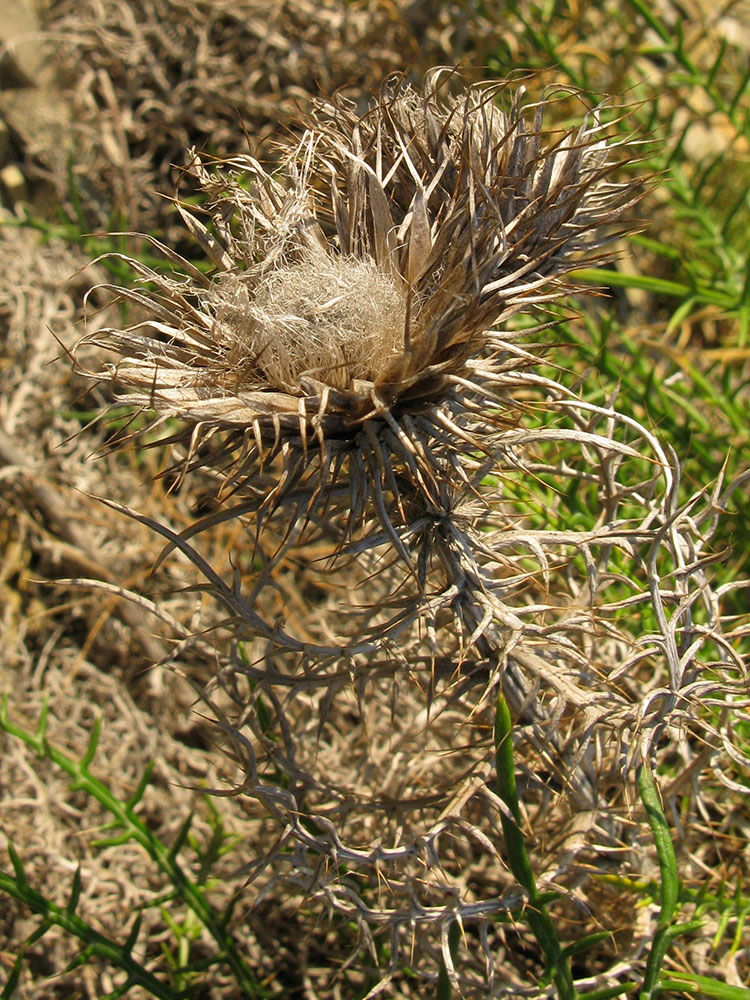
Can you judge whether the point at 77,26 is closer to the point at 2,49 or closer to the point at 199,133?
the point at 2,49

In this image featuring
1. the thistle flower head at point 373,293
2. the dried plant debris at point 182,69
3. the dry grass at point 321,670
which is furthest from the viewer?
the dried plant debris at point 182,69

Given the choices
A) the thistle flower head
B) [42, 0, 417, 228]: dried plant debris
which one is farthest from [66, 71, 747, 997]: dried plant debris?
[42, 0, 417, 228]: dried plant debris

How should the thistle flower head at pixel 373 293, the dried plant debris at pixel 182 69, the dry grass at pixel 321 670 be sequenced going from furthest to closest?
the dried plant debris at pixel 182 69 < the dry grass at pixel 321 670 < the thistle flower head at pixel 373 293

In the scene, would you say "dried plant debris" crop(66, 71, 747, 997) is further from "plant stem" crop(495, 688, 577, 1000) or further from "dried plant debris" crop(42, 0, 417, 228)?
"dried plant debris" crop(42, 0, 417, 228)

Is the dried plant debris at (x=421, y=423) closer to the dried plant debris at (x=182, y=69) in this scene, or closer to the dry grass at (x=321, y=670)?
the dry grass at (x=321, y=670)

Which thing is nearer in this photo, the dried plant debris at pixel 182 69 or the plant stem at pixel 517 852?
the plant stem at pixel 517 852

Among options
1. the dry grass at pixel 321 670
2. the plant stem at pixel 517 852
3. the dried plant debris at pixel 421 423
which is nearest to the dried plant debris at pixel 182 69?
the dry grass at pixel 321 670

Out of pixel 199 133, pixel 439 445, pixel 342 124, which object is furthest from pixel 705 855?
pixel 199 133

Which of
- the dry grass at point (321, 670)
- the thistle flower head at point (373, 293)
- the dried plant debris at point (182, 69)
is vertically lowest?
the dry grass at point (321, 670)
